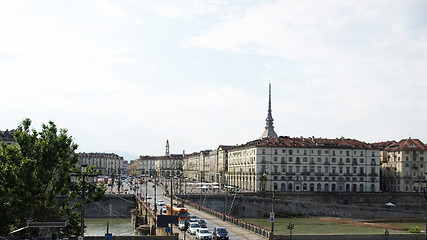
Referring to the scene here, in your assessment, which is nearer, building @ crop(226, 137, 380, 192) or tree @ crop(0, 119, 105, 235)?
tree @ crop(0, 119, 105, 235)

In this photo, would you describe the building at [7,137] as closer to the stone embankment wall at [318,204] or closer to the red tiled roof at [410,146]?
the stone embankment wall at [318,204]

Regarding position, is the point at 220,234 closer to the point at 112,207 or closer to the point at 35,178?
the point at 35,178

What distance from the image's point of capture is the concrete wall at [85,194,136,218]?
10006cm

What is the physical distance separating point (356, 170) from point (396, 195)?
1251 centimetres

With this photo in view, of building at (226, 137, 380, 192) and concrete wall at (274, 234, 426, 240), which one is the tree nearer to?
concrete wall at (274, 234, 426, 240)

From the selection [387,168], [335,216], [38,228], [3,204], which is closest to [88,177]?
[38,228]

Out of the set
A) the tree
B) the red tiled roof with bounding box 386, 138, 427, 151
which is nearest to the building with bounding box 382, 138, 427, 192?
the red tiled roof with bounding box 386, 138, 427, 151

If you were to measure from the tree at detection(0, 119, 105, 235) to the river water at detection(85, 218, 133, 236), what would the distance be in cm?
3117

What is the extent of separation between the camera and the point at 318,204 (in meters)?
107

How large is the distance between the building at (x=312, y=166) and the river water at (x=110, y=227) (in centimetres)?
3917

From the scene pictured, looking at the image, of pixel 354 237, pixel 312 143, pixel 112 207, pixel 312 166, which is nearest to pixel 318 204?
pixel 312 166

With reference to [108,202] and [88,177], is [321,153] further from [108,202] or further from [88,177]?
[88,177]

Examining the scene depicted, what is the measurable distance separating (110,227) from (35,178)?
4776 centimetres

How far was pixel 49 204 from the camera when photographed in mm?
40375
